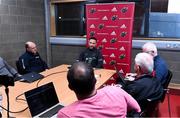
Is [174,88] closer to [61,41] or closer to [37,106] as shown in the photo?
[61,41]

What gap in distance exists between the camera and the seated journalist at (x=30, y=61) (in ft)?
11.6

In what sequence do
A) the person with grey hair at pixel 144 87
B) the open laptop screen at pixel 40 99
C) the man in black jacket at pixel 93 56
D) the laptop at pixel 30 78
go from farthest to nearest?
1. the man in black jacket at pixel 93 56
2. the laptop at pixel 30 78
3. the person with grey hair at pixel 144 87
4. the open laptop screen at pixel 40 99

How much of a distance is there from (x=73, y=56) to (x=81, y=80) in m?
3.79

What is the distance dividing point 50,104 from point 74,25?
350cm

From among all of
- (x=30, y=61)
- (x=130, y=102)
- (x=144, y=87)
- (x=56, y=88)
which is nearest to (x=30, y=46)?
(x=30, y=61)

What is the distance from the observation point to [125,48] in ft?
13.2

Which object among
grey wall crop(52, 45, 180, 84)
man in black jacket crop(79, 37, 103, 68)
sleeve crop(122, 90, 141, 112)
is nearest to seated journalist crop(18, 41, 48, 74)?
man in black jacket crop(79, 37, 103, 68)

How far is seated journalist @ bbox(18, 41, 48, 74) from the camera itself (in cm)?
354

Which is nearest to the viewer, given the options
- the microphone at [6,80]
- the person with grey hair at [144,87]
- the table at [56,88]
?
the microphone at [6,80]

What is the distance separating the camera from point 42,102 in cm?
158

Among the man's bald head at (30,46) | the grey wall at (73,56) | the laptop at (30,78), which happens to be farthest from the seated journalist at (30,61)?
the grey wall at (73,56)

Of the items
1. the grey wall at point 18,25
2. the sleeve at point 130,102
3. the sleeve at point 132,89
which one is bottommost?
the sleeve at point 132,89

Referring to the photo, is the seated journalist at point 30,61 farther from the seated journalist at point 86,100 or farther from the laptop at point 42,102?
the seated journalist at point 86,100

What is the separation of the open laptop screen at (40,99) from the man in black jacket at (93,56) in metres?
2.16
